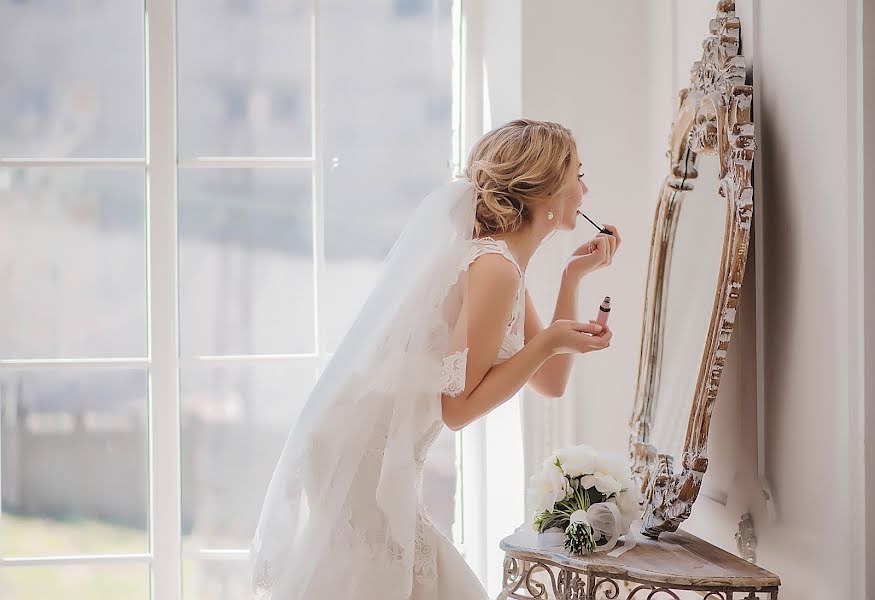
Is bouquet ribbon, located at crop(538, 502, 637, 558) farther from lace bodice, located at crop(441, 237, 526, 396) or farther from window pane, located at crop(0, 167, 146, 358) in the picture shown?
window pane, located at crop(0, 167, 146, 358)

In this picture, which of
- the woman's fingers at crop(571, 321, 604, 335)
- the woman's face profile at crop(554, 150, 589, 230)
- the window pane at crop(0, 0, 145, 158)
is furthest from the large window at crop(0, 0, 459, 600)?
the woman's fingers at crop(571, 321, 604, 335)

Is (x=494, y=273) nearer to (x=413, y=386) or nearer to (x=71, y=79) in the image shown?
(x=413, y=386)

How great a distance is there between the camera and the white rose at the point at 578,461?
1.77m

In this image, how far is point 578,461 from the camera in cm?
178

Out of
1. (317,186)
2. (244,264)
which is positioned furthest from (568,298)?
(244,264)

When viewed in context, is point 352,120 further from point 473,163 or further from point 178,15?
point 473,163

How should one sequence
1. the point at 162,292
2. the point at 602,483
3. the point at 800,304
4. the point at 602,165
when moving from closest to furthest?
the point at 800,304
the point at 602,483
the point at 602,165
the point at 162,292

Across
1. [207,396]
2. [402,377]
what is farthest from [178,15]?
[402,377]

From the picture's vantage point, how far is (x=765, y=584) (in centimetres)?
148

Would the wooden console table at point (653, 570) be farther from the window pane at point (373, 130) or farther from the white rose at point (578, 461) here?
the window pane at point (373, 130)

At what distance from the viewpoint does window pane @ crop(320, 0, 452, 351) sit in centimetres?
280

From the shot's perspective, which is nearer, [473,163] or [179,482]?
[473,163]

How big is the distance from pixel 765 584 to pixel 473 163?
3.08 ft

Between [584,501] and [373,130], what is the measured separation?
59.8 inches
